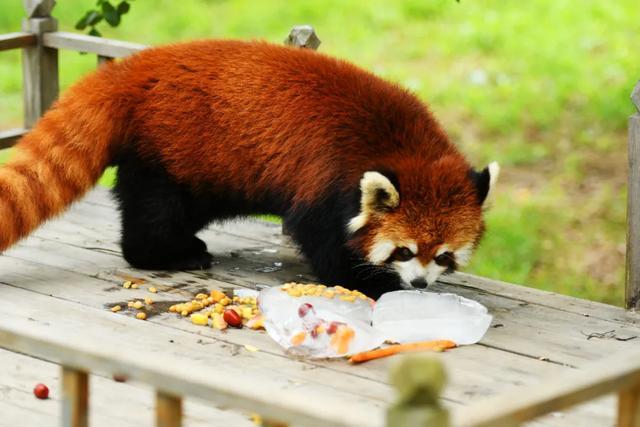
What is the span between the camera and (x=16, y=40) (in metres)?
5.41

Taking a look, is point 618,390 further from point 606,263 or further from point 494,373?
point 606,263

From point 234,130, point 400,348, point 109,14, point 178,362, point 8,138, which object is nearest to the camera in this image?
point 178,362

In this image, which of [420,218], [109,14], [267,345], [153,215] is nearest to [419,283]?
[420,218]

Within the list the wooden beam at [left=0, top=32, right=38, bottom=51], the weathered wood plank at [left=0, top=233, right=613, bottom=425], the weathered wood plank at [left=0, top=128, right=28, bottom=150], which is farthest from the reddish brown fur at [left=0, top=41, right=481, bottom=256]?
the weathered wood plank at [left=0, top=128, right=28, bottom=150]

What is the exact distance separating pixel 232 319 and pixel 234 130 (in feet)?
2.47

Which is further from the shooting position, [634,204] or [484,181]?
[634,204]

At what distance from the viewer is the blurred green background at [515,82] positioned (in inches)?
270

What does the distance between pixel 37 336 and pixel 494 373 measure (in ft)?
5.55

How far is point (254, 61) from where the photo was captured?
430 centimetres

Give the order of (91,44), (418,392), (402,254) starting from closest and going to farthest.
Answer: (418,392), (402,254), (91,44)

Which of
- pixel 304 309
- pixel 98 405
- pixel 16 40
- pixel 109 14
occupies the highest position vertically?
pixel 109 14

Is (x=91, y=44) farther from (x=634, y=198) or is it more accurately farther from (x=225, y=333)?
(x=634, y=198)

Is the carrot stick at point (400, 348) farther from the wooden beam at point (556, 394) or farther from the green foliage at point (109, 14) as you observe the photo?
the green foliage at point (109, 14)

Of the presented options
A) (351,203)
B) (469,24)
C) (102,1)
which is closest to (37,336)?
(351,203)
